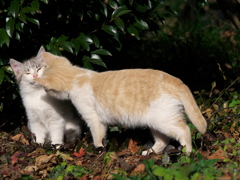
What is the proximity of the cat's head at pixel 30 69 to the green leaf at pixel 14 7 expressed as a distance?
2.18 feet

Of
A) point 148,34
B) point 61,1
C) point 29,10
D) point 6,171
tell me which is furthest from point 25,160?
point 148,34

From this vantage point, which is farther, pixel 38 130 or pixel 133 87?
pixel 38 130

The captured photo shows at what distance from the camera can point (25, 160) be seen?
371cm

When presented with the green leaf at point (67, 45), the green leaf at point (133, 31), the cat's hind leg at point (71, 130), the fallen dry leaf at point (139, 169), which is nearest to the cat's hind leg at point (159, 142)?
the fallen dry leaf at point (139, 169)

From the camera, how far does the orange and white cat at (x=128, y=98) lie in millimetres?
3510

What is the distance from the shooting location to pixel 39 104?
4426mm

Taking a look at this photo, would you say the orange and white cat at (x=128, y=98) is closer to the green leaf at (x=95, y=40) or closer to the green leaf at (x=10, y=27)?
the green leaf at (x=95, y=40)

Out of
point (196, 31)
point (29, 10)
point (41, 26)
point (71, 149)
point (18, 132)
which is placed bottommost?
point (18, 132)

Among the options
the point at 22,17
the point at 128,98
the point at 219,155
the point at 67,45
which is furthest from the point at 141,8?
the point at 219,155

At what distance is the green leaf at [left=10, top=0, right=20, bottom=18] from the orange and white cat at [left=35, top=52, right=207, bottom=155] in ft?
2.30

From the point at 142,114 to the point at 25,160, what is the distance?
1.32m

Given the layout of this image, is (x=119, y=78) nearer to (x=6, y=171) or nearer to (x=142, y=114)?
(x=142, y=114)

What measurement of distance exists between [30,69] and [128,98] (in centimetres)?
150

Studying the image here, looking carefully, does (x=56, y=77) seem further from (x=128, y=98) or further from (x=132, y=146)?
(x=132, y=146)
